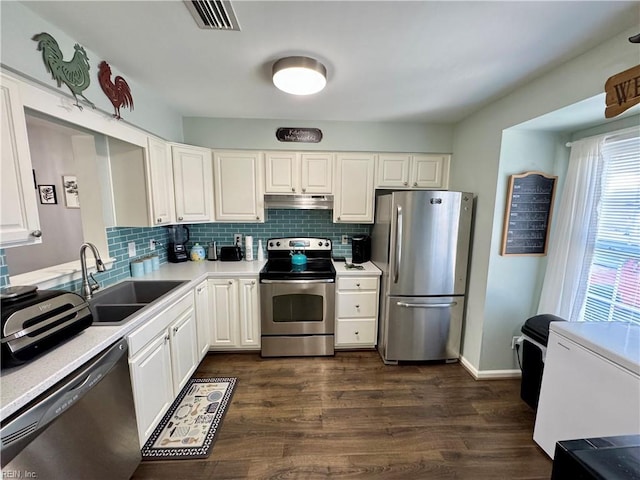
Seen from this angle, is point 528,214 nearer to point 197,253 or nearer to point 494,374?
point 494,374

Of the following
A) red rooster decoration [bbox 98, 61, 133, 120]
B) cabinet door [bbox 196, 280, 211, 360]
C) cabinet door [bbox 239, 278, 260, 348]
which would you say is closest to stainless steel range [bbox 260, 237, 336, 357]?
cabinet door [bbox 239, 278, 260, 348]

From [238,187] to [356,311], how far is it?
6.14 feet

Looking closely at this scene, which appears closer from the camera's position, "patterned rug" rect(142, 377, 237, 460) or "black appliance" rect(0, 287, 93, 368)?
"black appliance" rect(0, 287, 93, 368)

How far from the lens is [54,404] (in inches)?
36.6

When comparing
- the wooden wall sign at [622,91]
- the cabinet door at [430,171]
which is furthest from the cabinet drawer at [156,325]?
the wooden wall sign at [622,91]

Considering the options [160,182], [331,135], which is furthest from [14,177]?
[331,135]

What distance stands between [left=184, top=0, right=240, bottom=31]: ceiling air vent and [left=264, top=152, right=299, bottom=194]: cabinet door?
4.74ft

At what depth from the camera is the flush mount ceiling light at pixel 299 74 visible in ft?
4.99

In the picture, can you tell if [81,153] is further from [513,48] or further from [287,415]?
[513,48]

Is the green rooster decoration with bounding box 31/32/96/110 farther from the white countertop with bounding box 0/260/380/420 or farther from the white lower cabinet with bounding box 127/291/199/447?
the white lower cabinet with bounding box 127/291/199/447

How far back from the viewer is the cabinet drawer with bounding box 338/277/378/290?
258 cm

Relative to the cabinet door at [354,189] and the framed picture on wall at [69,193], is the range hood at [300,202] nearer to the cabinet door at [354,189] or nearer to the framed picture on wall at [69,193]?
→ the cabinet door at [354,189]

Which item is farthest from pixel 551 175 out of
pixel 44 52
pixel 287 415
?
pixel 44 52

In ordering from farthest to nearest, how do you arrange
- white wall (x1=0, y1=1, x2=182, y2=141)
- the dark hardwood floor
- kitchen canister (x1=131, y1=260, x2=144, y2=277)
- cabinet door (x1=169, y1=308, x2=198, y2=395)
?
1. kitchen canister (x1=131, y1=260, x2=144, y2=277)
2. cabinet door (x1=169, y1=308, x2=198, y2=395)
3. the dark hardwood floor
4. white wall (x1=0, y1=1, x2=182, y2=141)
